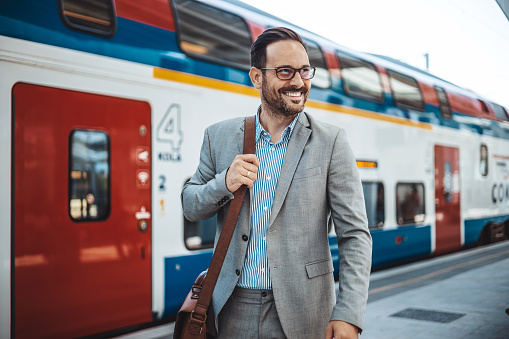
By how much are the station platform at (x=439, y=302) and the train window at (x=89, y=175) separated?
1.12 meters

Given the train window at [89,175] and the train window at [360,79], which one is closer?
the train window at [89,175]

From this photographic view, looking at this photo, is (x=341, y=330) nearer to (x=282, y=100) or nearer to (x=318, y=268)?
(x=318, y=268)

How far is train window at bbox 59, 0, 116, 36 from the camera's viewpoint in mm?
3744

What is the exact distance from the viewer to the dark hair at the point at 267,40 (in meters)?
1.82

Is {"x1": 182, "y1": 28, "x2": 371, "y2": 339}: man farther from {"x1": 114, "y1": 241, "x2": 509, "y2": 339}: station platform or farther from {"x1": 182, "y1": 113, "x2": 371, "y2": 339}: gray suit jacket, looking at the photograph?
{"x1": 114, "y1": 241, "x2": 509, "y2": 339}: station platform

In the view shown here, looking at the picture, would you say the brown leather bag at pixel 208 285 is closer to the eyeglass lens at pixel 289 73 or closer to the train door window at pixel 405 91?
the eyeglass lens at pixel 289 73

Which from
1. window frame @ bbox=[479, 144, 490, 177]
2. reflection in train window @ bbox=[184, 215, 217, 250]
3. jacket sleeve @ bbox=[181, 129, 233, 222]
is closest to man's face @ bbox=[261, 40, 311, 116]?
jacket sleeve @ bbox=[181, 129, 233, 222]

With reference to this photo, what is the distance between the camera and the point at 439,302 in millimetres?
5586

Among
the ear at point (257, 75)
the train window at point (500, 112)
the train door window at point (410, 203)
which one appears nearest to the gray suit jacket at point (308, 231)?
the ear at point (257, 75)

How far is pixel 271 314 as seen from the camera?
176 cm

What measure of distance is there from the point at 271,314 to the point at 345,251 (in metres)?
0.33

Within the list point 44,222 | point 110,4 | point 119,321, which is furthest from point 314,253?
point 110,4

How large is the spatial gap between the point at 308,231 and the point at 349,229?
0.14 metres

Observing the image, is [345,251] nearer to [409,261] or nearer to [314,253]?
[314,253]
